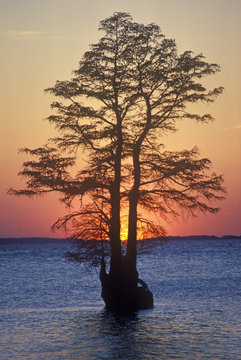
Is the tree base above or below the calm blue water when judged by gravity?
above

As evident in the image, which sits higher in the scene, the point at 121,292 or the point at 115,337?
the point at 121,292

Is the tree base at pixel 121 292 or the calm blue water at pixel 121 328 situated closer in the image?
the calm blue water at pixel 121 328

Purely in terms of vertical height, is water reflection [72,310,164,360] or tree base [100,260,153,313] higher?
tree base [100,260,153,313]

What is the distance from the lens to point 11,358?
2280cm

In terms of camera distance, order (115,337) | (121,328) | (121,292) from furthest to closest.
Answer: (121,292) → (121,328) → (115,337)

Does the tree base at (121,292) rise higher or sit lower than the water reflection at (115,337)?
higher

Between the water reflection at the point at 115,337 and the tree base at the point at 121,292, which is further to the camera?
the tree base at the point at 121,292

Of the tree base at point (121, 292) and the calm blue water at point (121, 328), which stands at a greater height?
the tree base at point (121, 292)

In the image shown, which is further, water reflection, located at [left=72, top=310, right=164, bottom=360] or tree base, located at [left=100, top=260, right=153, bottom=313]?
tree base, located at [left=100, top=260, right=153, bottom=313]

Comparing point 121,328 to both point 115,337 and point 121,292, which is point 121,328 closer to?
point 115,337

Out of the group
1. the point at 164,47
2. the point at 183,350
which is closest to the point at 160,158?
the point at 164,47

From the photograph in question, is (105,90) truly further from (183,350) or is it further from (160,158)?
(183,350)

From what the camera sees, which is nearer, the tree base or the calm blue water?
the calm blue water

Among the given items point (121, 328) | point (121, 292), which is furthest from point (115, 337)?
point (121, 292)
